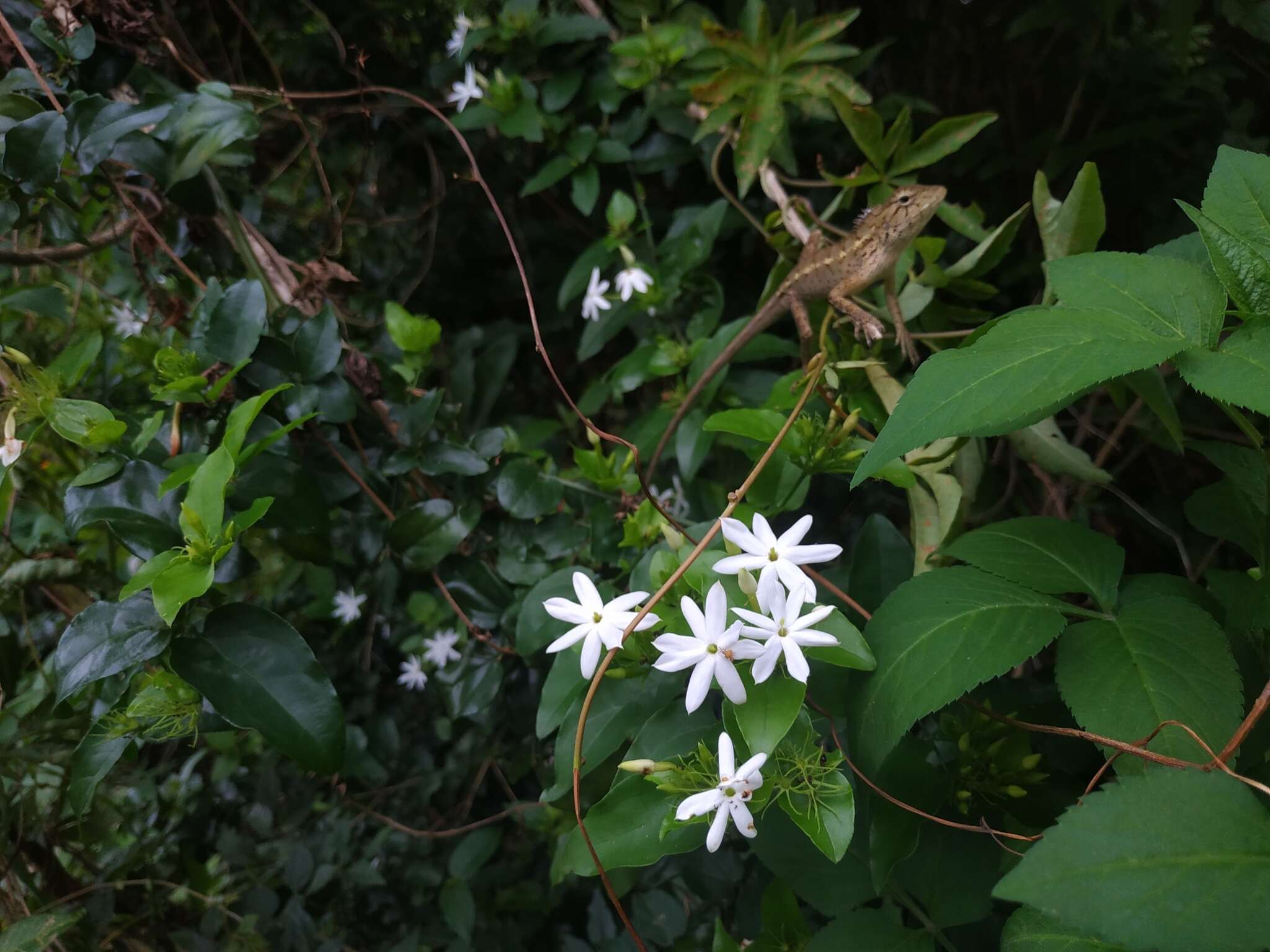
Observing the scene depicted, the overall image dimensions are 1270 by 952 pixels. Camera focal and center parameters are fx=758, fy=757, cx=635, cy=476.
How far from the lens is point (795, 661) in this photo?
1.76 feet

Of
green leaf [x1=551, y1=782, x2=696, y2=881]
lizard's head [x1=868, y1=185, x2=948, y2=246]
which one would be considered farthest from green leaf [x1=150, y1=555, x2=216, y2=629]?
lizard's head [x1=868, y1=185, x2=948, y2=246]

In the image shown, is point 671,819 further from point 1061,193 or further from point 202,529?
point 1061,193

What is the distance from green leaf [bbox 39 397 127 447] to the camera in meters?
0.78

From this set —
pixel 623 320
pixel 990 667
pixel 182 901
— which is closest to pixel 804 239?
pixel 623 320

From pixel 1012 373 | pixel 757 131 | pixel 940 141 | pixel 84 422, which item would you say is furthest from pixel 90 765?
pixel 940 141

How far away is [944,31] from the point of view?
52.3 inches

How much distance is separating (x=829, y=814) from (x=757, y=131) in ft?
3.11

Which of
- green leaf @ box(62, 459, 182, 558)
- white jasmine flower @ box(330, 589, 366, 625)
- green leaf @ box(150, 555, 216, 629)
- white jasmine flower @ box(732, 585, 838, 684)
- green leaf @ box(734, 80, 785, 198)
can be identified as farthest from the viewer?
white jasmine flower @ box(330, 589, 366, 625)

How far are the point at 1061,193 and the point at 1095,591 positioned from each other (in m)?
0.88

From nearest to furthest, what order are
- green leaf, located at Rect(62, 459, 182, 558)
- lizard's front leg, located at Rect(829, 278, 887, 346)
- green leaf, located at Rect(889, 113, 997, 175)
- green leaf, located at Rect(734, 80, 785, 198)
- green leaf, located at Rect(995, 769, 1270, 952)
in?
green leaf, located at Rect(995, 769, 1270, 952) → green leaf, located at Rect(62, 459, 182, 558) → lizard's front leg, located at Rect(829, 278, 887, 346) → green leaf, located at Rect(889, 113, 997, 175) → green leaf, located at Rect(734, 80, 785, 198)

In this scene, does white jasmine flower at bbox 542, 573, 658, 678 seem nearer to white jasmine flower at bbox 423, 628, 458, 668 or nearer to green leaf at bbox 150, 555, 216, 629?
green leaf at bbox 150, 555, 216, 629

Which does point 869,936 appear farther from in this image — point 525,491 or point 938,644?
point 525,491

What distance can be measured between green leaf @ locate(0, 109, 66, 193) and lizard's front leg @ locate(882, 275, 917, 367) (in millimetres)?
978

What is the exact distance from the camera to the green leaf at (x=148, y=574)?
71 cm
